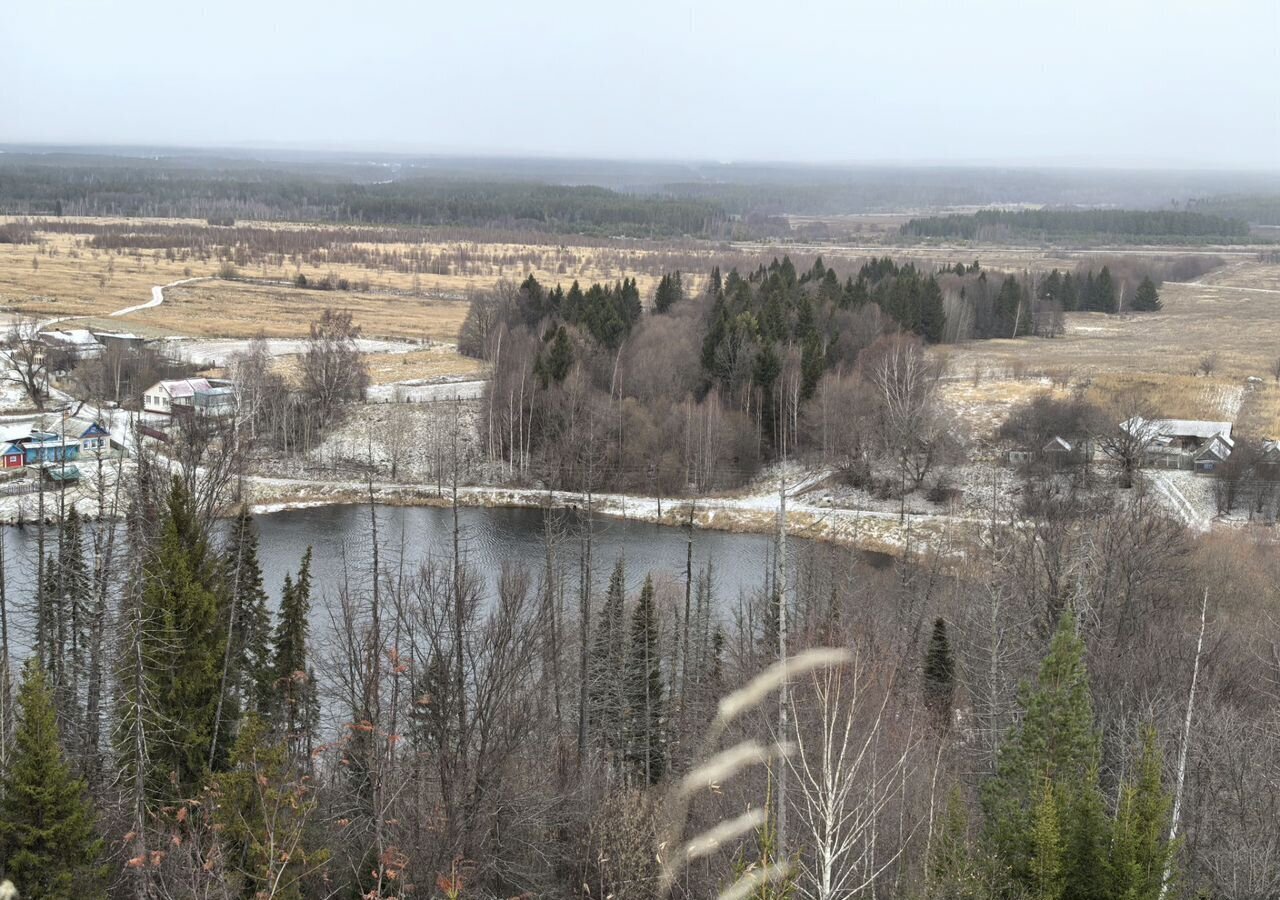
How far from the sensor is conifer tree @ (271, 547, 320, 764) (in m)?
15.1

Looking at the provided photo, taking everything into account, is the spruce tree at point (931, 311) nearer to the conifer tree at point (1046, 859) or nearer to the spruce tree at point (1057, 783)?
the spruce tree at point (1057, 783)

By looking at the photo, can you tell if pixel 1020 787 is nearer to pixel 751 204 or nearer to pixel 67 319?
pixel 67 319

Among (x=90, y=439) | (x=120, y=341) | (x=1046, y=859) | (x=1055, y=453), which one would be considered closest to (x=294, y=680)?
(x=1046, y=859)

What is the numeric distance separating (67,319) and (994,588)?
171 feet

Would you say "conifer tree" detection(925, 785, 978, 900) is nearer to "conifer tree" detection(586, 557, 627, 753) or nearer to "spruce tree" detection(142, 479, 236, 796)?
"spruce tree" detection(142, 479, 236, 796)

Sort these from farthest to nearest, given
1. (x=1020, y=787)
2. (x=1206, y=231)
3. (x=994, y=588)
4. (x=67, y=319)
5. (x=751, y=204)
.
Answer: (x=751, y=204), (x=1206, y=231), (x=67, y=319), (x=994, y=588), (x=1020, y=787)

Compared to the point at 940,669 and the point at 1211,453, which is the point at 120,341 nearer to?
the point at 940,669

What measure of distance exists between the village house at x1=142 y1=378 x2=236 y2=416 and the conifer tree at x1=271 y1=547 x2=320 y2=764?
70.5ft

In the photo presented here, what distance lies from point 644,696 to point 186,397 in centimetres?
2585

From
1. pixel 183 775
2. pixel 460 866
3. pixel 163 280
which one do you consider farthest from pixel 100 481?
pixel 163 280

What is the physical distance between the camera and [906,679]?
16.8 metres

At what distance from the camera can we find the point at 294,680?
1512 cm

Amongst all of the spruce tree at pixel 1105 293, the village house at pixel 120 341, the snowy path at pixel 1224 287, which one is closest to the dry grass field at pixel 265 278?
the village house at pixel 120 341

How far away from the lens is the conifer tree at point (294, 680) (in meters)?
15.1
